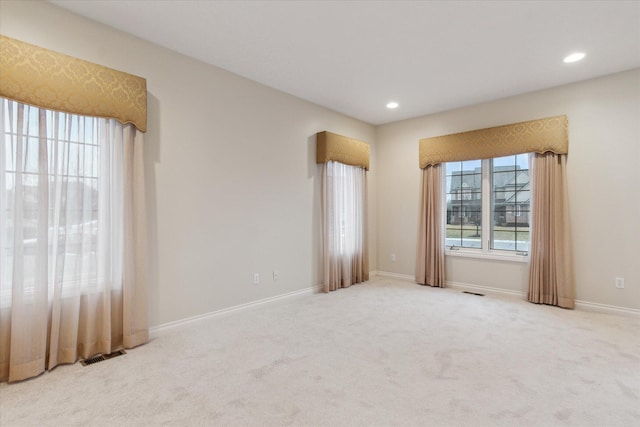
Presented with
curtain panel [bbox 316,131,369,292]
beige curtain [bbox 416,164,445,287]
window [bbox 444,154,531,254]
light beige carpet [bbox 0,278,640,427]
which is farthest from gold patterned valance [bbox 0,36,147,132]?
window [bbox 444,154,531,254]

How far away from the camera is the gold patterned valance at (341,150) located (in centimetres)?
467

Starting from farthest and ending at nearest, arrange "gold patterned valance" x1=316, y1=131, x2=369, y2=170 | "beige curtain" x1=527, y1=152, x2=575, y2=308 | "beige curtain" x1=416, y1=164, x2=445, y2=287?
"beige curtain" x1=416, y1=164, x2=445, y2=287 < "gold patterned valance" x1=316, y1=131, x2=369, y2=170 < "beige curtain" x1=527, y1=152, x2=575, y2=308

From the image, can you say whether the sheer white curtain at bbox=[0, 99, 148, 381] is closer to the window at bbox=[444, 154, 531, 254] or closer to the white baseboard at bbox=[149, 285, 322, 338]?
the white baseboard at bbox=[149, 285, 322, 338]

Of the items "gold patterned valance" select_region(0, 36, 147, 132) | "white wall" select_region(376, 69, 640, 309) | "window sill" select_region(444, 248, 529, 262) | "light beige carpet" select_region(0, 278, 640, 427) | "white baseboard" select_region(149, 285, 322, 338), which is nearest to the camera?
"light beige carpet" select_region(0, 278, 640, 427)

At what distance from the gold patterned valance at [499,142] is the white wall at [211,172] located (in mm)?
2036

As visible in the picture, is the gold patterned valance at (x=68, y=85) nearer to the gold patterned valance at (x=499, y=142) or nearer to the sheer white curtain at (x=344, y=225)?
the sheer white curtain at (x=344, y=225)

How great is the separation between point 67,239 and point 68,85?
120 centimetres

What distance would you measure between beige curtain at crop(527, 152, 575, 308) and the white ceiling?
3.62ft

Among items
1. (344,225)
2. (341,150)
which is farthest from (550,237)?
(341,150)

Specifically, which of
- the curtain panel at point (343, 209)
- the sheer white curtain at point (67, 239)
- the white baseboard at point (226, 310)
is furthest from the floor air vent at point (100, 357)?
the curtain panel at point (343, 209)

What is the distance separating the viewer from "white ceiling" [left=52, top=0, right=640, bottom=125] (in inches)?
101

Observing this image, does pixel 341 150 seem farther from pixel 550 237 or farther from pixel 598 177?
pixel 598 177

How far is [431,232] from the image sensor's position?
5133 mm

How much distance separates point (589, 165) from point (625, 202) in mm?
563
